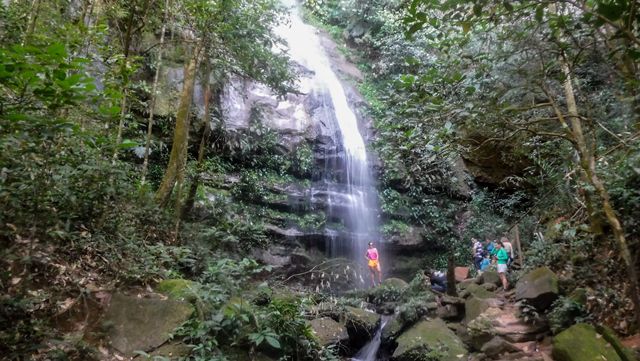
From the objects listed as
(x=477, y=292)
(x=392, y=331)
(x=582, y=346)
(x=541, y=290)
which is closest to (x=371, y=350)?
(x=392, y=331)

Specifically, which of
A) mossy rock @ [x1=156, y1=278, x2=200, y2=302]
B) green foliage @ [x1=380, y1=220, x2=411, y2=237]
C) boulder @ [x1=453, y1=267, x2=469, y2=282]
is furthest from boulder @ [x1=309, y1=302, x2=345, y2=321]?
green foliage @ [x1=380, y1=220, x2=411, y2=237]

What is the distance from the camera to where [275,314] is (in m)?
4.04

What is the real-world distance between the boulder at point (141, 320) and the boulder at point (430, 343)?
454 cm

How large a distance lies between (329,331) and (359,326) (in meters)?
1.27

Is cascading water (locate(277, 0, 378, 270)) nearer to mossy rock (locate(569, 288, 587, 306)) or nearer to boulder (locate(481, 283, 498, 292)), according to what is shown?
boulder (locate(481, 283, 498, 292))

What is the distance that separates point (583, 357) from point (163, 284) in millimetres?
4980

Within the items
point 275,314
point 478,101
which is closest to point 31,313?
point 275,314

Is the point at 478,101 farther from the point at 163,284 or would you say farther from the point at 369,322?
the point at 369,322

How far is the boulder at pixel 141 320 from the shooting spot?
3.52 m

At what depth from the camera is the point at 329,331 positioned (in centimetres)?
712

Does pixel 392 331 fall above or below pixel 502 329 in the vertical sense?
below

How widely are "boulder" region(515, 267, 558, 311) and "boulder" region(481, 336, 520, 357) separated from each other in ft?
2.87

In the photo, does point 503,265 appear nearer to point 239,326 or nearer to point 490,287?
point 490,287

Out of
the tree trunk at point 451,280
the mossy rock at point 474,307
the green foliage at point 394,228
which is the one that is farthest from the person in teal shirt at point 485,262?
the mossy rock at point 474,307
